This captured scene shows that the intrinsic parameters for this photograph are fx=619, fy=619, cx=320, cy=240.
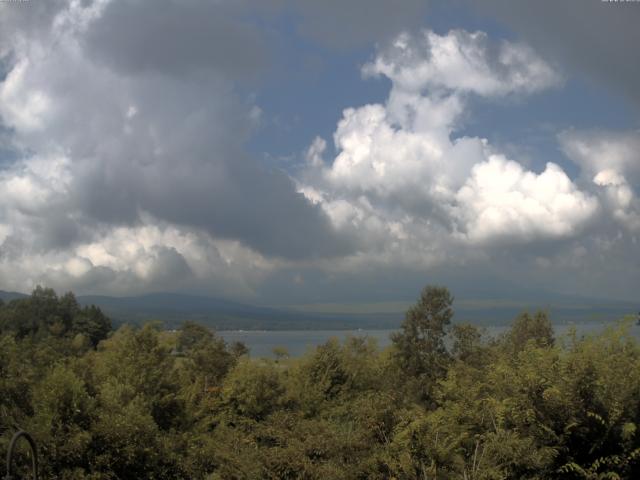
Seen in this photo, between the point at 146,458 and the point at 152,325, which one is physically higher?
the point at 152,325

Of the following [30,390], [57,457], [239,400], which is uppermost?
[30,390]

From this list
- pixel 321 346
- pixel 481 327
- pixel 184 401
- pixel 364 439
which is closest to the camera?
pixel 364 439

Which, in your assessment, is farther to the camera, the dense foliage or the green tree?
the green tree

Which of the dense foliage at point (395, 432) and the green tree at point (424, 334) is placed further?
the green tree at point (424, 334)

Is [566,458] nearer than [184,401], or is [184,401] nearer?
[566,458]

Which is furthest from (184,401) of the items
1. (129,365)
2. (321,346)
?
(321,346)

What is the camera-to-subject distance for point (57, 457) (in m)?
12.5

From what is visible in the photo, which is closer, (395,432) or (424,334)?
(395,432)

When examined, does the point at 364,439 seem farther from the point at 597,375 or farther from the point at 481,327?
the point at 481,327

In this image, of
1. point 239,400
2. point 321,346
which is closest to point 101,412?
point 239,400

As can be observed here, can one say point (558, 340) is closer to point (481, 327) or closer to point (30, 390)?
point (30, 390)

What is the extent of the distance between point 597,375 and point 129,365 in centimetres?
1570

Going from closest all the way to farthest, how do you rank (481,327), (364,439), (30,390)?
(364,439) < (30,390) < (481,327)

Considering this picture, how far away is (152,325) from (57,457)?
1834 cm
